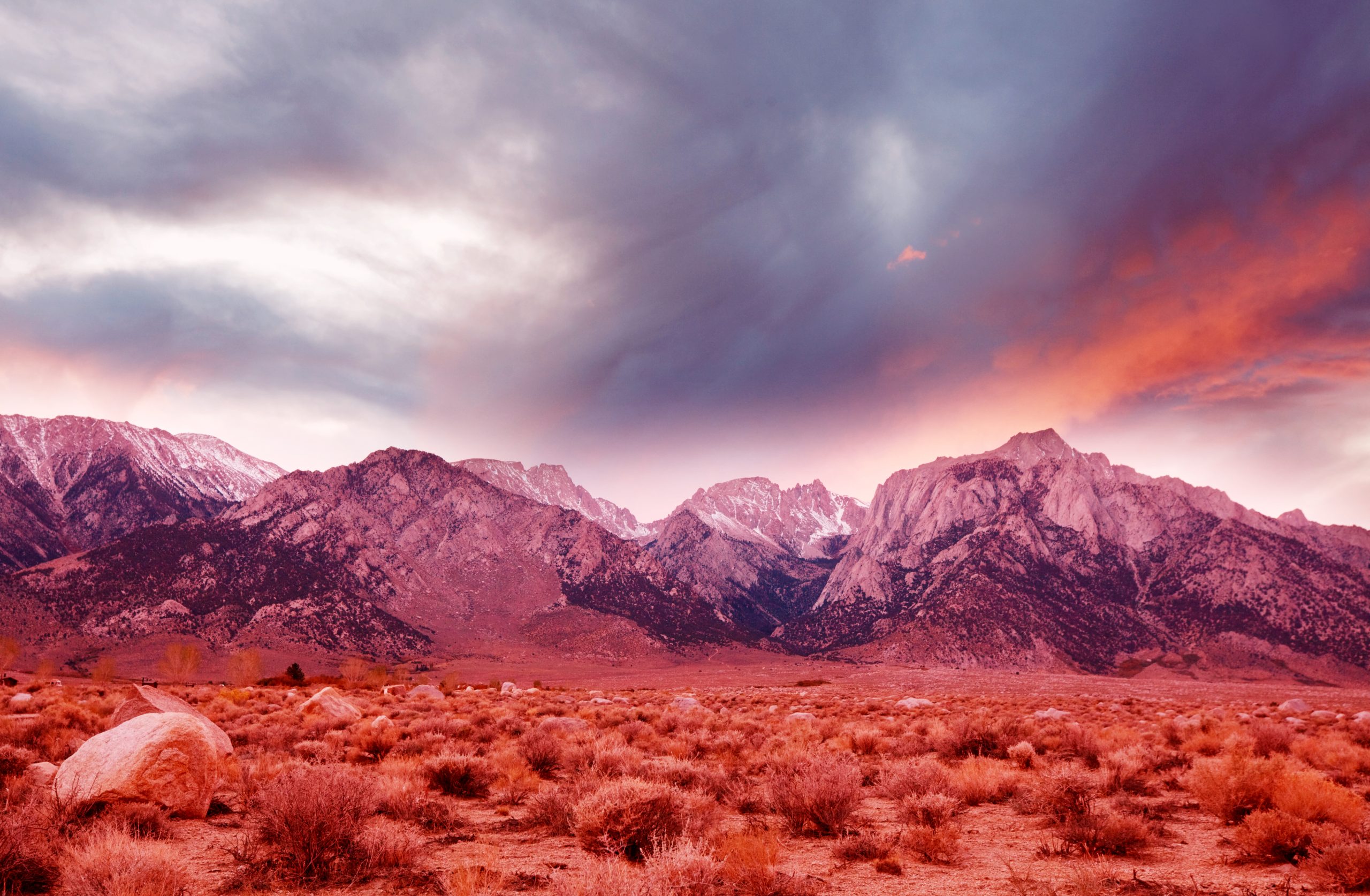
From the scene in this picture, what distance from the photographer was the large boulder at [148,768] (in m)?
9.34

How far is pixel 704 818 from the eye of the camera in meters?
9.09

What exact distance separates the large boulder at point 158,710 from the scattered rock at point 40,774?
37.3 inches

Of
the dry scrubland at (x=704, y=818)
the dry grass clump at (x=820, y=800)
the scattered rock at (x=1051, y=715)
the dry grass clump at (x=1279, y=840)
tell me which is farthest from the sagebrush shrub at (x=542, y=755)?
the scattered rock at (x=1051, y=715)

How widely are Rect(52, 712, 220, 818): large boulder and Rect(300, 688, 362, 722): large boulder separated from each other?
10.6 metres

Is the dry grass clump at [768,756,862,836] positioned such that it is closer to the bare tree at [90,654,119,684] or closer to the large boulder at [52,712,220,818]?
the large boulder at [52,712,220,818]

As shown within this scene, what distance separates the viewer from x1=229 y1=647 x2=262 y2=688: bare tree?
86.8 meters

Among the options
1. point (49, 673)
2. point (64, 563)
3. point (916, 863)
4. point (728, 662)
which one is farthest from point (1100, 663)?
point (64, 563)

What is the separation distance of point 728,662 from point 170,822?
167 m

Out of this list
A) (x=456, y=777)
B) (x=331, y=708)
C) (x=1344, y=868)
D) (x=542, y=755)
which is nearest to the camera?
(x=1344, y=868)

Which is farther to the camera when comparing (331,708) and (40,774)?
(331,708)

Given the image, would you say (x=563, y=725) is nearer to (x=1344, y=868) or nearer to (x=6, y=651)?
(x=1344, y=868)

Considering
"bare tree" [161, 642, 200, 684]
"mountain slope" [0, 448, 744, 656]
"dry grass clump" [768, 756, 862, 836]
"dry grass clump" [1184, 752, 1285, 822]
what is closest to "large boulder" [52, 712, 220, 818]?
"dry grass clump" [768, 756, 862, 836]

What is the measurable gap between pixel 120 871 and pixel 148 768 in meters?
4.50

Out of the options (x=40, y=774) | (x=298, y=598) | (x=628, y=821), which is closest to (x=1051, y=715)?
(x=628, y=821)
